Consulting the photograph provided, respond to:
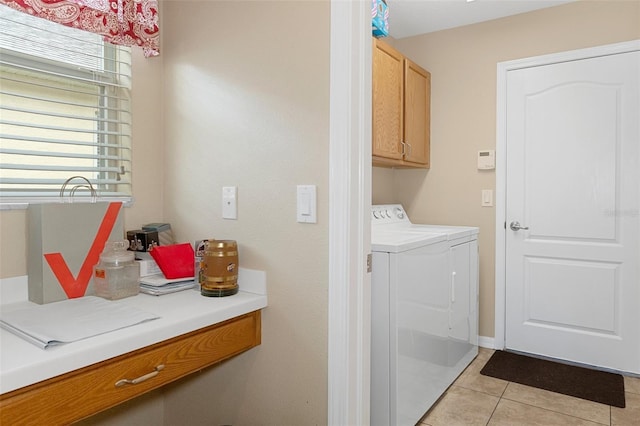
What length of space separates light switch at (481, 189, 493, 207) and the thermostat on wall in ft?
0.57

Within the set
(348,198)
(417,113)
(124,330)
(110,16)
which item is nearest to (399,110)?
(417,113)

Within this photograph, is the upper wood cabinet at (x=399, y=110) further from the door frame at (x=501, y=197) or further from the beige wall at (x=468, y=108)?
the door frame at (x=501, y=197)

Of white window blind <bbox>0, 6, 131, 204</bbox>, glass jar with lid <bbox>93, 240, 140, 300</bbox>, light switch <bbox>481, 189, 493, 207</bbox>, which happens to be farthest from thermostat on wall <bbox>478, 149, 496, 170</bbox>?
glass jar with lid <bbox>93, 240, 140, 300</bbox>

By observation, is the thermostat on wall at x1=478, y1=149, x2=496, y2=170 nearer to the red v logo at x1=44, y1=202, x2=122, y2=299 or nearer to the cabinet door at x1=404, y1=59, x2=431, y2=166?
the cabinet door at x1=404, y1=59, x2=431, y2=166

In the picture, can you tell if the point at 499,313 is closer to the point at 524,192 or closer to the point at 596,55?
the point at 524,192

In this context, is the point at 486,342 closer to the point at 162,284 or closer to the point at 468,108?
the point at 468,108

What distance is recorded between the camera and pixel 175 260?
5.07ft

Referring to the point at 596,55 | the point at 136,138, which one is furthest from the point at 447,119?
the point at 136,138

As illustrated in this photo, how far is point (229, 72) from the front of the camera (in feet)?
5.13

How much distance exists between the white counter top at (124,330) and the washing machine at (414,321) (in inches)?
24.2

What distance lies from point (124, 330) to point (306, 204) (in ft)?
2.08

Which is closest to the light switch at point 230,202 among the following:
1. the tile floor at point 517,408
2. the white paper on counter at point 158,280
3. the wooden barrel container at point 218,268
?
the wooden barrel container at point 218,268

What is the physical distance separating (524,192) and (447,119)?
805 mm

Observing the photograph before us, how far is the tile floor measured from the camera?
2.17 meters
